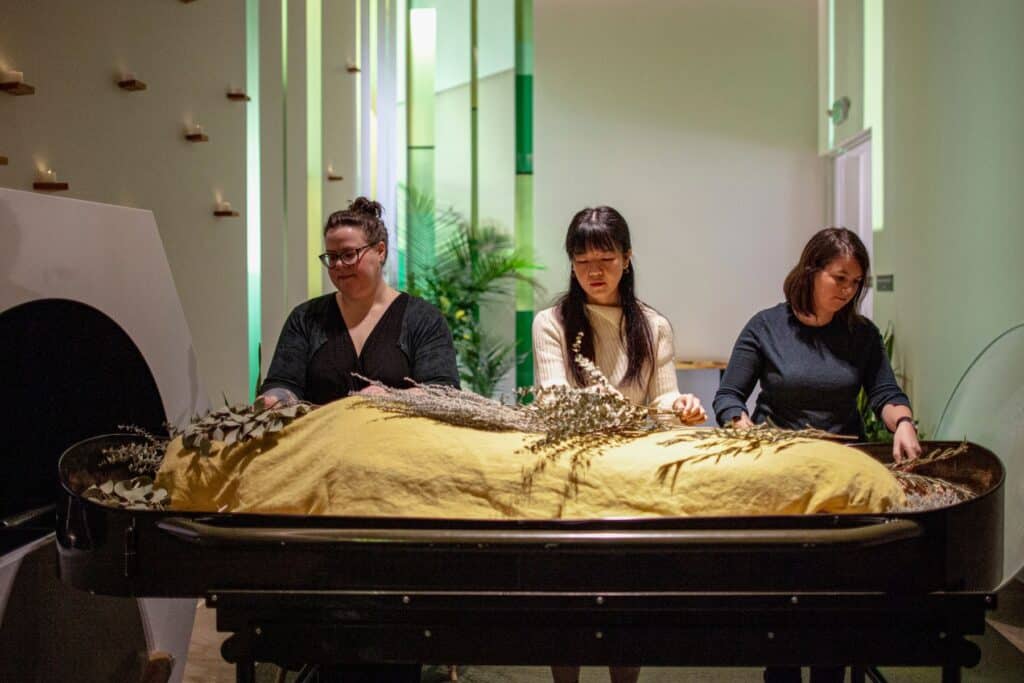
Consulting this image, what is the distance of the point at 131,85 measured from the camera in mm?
3301

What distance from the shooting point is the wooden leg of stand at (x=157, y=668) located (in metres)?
2.38

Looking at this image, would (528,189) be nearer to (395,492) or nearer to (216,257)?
(216,257)

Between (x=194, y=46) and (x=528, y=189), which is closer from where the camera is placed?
(x=194, y=46)

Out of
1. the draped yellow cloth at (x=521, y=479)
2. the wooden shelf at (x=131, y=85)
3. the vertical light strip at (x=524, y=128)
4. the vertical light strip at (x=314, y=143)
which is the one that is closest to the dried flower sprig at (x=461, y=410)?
the draped yellow cloth at (x=521, y=479)

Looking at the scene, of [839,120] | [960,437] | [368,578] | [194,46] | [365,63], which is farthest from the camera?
[839,120]

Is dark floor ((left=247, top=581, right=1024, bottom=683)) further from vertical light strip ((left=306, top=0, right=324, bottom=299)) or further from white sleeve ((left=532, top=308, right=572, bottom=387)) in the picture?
vertical light strip ((left=306, top=0, right=324, bottom=299))

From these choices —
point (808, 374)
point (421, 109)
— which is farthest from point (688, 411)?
point (421, 109)

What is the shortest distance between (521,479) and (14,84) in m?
1.91

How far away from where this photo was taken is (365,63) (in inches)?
266

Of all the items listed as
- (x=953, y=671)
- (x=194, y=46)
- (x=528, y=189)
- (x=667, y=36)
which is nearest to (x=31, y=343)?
(x=953, y=671)

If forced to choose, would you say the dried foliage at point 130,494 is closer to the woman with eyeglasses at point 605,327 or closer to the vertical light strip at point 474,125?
the woman with eyeglasses at point 605,327

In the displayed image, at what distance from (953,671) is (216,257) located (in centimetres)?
338

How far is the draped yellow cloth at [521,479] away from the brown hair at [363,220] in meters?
1.01

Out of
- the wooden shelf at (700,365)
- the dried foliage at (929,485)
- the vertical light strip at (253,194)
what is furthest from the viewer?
the wooden shelf at (700,365)
